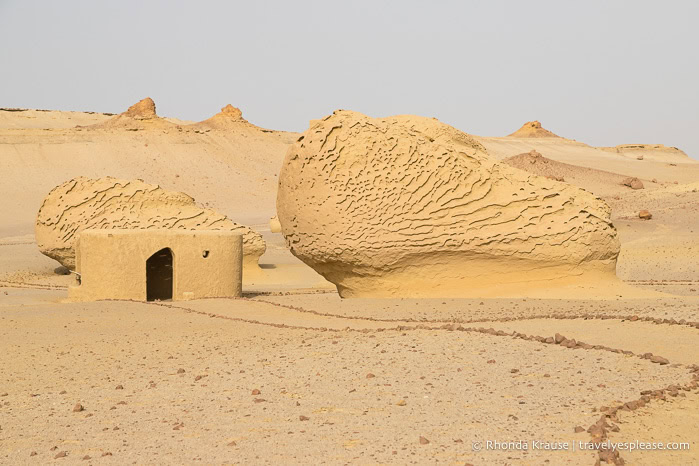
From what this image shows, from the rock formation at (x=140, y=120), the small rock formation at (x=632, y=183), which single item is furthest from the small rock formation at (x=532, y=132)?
the rock formation at (x=140, y=120)

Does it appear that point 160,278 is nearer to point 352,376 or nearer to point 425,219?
point 425,219

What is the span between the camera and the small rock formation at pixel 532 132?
8231 cm

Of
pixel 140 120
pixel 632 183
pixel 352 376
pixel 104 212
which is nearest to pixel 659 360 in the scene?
pixel 352 376

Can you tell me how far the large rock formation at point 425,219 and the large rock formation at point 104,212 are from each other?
7.05m

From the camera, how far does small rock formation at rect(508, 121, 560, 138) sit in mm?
82312

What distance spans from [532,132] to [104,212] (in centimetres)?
6918

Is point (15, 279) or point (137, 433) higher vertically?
point (137, 433)

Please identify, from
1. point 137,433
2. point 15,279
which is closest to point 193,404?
point 137,433

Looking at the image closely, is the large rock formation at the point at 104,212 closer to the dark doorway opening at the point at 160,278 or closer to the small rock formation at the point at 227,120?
the dark doorway opening at the point at 160,278

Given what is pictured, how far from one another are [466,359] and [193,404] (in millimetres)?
2392

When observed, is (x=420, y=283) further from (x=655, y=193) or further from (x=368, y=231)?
(x=655, y=193)

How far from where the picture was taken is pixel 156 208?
19438 millimetres

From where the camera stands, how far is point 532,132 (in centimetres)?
8275

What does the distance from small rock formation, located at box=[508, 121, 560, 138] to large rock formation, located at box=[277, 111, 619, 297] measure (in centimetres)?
7097
